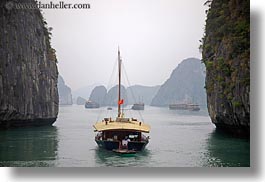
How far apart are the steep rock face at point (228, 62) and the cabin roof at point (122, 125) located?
5.73 ft

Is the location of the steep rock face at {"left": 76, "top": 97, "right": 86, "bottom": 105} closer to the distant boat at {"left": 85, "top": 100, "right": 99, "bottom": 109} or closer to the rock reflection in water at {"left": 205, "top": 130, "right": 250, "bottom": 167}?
the distant boat at {"left": 85, "top": 100, "right": 99, "bottom": 109}

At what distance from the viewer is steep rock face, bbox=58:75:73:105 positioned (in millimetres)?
7493

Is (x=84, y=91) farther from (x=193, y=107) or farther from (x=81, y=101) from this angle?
(x=193, y=107)

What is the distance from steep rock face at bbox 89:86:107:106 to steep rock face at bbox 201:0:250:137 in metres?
1.95

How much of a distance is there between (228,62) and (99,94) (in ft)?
11.4

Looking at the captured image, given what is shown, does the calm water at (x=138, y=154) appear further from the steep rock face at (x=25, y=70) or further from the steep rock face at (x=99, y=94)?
the steep rock face at (x=25, y=70)


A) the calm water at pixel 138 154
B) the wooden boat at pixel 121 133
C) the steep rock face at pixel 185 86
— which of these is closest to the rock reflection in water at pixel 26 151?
the calm water at pixel 138 154

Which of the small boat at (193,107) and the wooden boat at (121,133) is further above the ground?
the small boat at (193,107)

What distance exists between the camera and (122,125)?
7.83 meters

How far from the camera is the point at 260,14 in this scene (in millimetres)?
6238

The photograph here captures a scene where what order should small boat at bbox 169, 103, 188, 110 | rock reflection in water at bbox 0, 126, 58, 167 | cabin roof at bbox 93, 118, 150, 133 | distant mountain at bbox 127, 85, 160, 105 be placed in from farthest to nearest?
small boat at bbox 169, 103, 188, 110 < cabin roof at bbox 93, 118, 150, 133 < distant mountain at bbox 127, 85, 160, 105 < rock reflection in water at bbox 0, 126, 58, 167

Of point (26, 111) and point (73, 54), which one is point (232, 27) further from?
point (26, 111)

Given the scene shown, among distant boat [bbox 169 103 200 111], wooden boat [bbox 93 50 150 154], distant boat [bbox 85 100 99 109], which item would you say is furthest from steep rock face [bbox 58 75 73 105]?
distant boat [bbox 169 103 200 111]

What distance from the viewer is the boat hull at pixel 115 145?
7.40m
